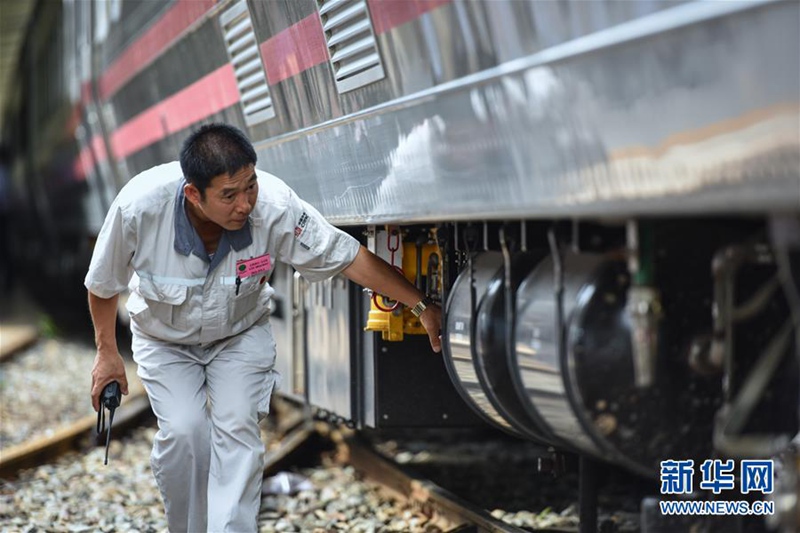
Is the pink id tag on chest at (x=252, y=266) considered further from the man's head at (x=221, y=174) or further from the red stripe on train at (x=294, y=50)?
the red stripe on train at (x=294, y=50)

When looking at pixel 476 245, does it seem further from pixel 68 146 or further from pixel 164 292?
pixel 68 146

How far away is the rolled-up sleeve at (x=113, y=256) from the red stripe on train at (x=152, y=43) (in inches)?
71.5

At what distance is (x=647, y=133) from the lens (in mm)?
2299

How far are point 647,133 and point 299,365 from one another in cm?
360

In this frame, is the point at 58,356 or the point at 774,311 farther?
the point at 58,356

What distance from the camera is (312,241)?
12.6ft

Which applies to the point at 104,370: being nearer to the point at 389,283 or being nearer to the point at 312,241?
the point at 312,241

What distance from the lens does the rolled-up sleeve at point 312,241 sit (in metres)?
3.83

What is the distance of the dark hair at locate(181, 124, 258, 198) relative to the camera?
3.53m

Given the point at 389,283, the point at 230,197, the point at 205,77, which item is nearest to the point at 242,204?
the point at 230,197

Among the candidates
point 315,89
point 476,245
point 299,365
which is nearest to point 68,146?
point 299,365

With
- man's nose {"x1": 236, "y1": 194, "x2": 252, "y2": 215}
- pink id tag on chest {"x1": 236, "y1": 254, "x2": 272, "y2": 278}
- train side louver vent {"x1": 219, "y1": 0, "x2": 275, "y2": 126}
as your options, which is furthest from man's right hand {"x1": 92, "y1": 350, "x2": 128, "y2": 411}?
train side louver vent {"x1": 219, "y1": 0, "x2": 275, "y2": 126}

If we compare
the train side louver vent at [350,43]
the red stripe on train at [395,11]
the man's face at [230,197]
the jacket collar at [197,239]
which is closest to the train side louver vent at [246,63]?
the train side louver vent at [350,43]

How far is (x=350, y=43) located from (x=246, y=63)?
4.53ft
